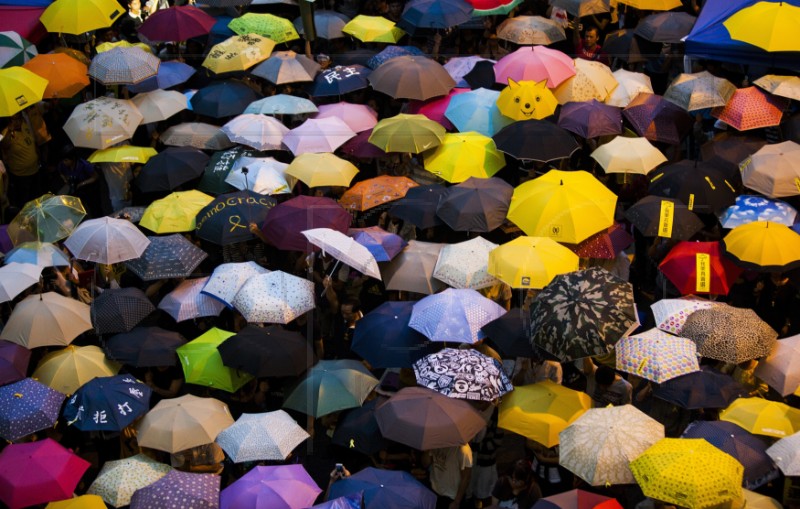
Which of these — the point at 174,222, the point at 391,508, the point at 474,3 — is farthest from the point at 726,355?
the point at 474,3

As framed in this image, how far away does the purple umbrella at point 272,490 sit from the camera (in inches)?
399

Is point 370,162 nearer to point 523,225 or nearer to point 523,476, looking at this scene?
point 523,225

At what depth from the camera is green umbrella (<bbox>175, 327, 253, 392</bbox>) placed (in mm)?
12000

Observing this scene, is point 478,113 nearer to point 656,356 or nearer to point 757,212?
point 757,212

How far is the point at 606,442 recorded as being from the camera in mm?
10008

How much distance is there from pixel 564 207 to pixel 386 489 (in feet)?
13.8

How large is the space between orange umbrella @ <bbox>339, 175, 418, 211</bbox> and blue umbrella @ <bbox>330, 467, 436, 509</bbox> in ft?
14.6

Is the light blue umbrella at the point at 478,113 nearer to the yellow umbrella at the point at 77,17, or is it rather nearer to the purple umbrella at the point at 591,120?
the purple umbrella at the point at 591,120

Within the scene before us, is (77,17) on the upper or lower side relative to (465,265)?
upper

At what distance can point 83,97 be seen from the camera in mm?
17188

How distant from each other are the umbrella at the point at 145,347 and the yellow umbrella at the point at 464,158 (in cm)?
383

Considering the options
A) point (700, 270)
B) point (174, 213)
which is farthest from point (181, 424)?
point (700, 270)

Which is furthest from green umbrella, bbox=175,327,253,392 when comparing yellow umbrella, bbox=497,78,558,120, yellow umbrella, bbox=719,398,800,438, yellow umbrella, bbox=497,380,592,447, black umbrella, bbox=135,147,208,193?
yellow umbrella, bbox=497,78,558,120

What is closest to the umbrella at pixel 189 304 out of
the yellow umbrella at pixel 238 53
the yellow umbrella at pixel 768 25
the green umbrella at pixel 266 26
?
the yellow umbrella at pixel 238 53
